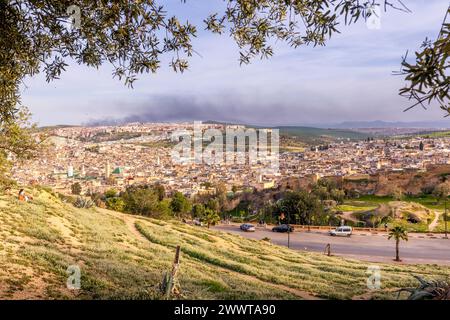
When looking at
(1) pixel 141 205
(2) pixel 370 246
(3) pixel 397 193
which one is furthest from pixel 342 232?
(3) pixel 397 193

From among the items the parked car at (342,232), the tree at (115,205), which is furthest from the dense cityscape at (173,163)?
the parked car at (342,232)

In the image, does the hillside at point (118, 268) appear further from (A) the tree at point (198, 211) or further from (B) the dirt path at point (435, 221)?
(B) the dirt path at point (435, 221)

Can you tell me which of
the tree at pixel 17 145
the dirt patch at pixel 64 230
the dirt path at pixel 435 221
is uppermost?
the tree at pixel 17 145

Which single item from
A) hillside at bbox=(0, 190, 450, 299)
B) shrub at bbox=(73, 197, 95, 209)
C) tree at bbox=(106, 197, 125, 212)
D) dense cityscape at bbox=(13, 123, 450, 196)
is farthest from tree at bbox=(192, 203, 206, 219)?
hillside at bbox=(0, 190, 450, 299)

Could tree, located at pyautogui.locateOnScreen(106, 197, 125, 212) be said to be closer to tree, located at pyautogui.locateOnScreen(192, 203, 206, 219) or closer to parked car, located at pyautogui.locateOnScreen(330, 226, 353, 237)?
tree, located at pyautogui.locateOnScreen(192, 203, 206, 219)

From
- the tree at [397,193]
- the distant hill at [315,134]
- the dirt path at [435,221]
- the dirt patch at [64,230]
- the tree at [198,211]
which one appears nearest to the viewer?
the dirt patch at [64,230]

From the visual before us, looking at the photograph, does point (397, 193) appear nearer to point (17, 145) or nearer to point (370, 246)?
point (370, 246)
